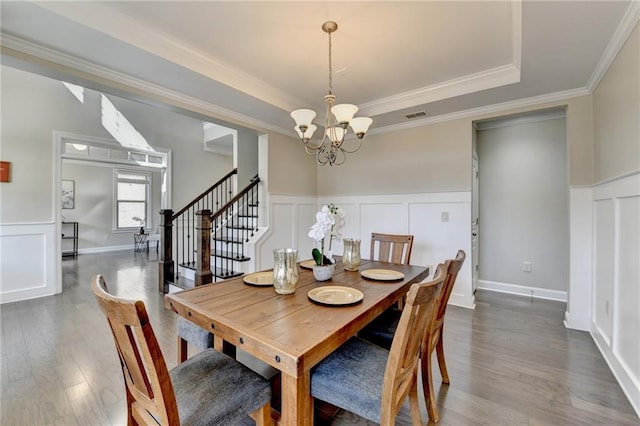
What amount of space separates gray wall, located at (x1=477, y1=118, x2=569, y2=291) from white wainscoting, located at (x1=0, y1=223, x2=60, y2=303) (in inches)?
248

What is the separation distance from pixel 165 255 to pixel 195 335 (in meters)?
2.68

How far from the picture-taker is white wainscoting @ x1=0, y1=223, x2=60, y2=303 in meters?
3.48

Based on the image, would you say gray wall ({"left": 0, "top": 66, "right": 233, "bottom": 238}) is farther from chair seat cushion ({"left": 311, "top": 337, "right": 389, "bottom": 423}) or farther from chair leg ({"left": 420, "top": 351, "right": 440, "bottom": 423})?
chair leg ({"left": 420, "top": 351, "right": 440, "bottom": 423})

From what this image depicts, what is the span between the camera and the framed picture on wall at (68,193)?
7.27 m

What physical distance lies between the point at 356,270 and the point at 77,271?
5954 millimetres

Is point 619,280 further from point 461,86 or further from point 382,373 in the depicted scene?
point 461,86

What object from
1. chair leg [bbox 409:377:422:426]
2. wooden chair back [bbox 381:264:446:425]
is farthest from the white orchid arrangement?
chair leg [bbox 409:377:422:426]

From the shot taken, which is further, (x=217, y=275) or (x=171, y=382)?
(x=217, y=275)

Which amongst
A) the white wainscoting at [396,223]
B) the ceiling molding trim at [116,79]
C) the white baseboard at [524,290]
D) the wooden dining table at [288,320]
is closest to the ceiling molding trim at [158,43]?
the ceiling molding trim at [116,79]

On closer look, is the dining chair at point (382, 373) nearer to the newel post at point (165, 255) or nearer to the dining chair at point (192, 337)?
the dining chair at point (192, 337)

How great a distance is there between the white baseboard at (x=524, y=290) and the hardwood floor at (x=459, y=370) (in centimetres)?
34

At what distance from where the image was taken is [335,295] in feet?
5.08

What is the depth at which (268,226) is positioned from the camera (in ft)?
13.0

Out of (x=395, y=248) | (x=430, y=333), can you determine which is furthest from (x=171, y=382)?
(x=395, y=248)
